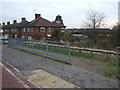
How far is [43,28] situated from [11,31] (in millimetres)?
18429

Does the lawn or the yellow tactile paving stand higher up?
the lawn

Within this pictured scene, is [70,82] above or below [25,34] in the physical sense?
below

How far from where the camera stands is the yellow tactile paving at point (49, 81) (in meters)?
5.75

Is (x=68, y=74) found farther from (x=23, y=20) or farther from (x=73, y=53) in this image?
(x=23, y=20)

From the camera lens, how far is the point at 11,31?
172 feet

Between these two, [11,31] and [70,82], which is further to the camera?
[11,31]

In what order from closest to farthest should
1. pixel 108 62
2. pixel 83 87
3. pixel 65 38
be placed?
pixel 83 87 → pixel 108 62 → pixel 65 38

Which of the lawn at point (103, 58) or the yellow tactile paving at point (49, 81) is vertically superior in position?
the lawn at point (103, 58)

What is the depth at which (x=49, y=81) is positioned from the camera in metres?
6.34

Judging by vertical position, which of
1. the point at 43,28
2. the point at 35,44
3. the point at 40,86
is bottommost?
the point at 40,86

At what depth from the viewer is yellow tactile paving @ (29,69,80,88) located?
226 inches

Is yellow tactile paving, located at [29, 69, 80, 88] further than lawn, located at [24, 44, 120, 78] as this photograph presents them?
No

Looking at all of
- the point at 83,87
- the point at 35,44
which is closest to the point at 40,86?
the point at 83,87

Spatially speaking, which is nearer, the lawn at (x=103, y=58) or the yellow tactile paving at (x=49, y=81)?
the yellow tactile paving at (x=49, y=81)
